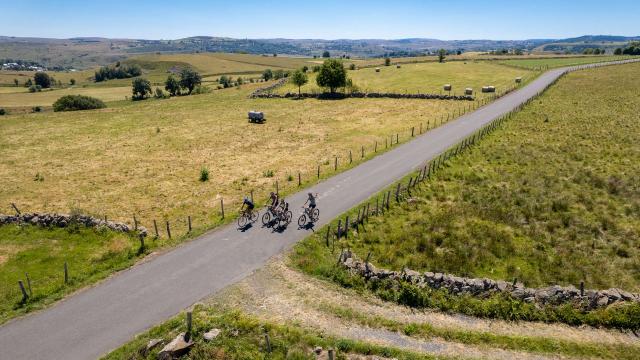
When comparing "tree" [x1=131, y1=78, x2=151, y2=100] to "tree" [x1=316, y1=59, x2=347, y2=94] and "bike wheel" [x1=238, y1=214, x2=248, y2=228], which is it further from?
"bike wheel" [x1=238, y1=214, x2=248, y2=228]

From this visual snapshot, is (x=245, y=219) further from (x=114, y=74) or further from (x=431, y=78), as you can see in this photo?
(x=114, y=74)

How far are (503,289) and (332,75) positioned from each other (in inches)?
2861

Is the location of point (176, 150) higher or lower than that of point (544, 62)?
lower

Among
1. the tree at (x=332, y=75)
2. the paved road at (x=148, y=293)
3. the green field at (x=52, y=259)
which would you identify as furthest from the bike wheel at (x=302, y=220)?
the tree at (x=332, y=75)

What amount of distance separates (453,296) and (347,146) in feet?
105

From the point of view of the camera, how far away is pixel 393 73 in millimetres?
116062

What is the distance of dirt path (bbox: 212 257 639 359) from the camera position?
16750 millimetres

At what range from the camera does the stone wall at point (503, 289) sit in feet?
62.0

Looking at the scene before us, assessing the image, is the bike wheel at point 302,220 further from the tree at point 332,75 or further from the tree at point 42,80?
the tree at point 42,80

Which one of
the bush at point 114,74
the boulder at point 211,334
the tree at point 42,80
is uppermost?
the bush at point 114,74

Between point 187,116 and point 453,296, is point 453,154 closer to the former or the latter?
point 453,296

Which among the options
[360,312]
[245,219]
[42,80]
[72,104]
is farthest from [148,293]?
[42,80]

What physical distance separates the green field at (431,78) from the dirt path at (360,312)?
74.5m

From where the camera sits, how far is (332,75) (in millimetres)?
86438
